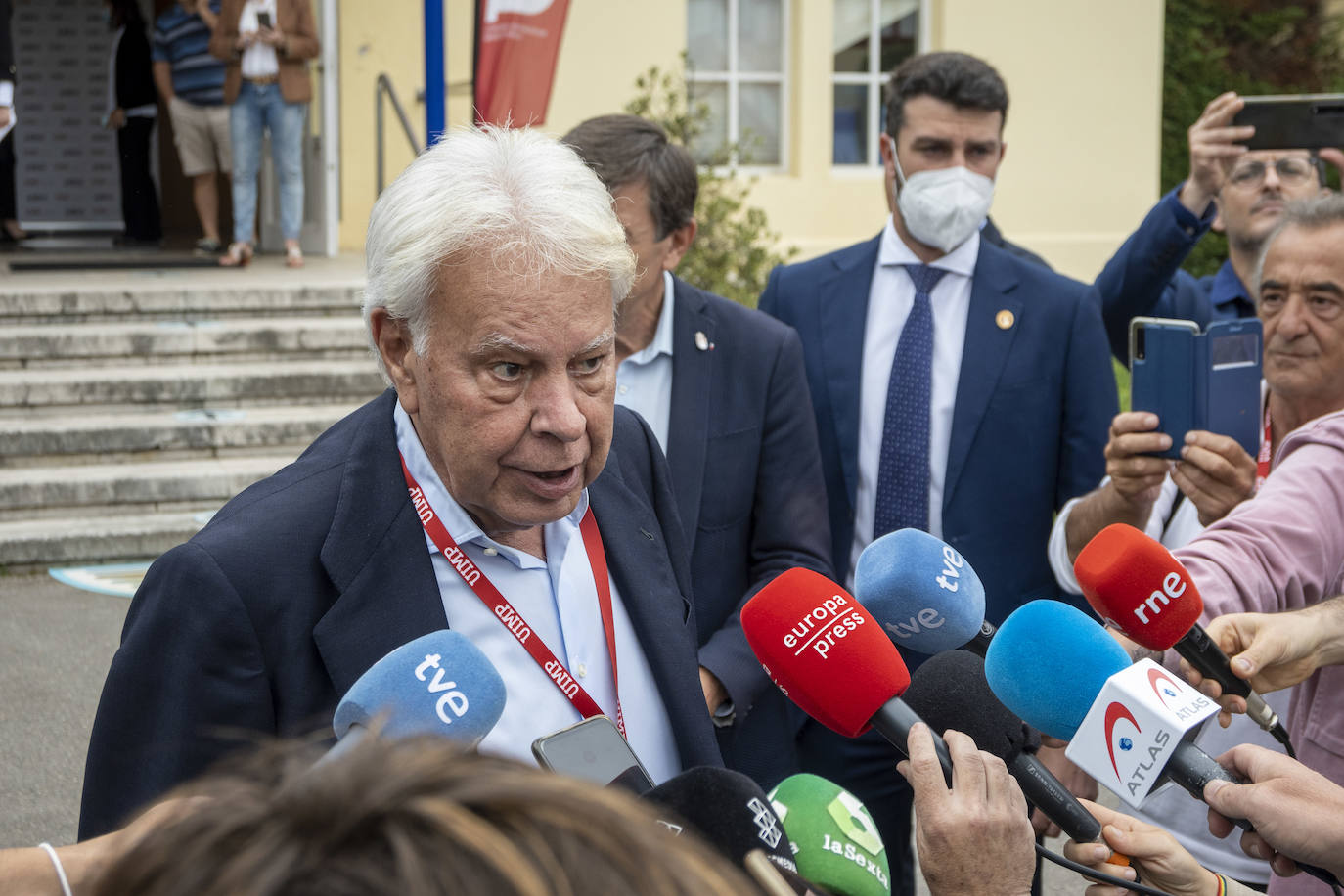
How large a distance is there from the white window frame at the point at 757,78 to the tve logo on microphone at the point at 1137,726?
10.9 m

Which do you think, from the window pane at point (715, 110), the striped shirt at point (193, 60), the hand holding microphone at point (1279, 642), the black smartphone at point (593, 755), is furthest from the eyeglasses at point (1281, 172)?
the window pane at point (715, 110)

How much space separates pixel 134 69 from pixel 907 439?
9.81 meters

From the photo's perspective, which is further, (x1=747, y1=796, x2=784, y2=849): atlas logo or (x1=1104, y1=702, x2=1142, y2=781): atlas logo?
(x1=1104, y1=702, x2=1142, y2=781): atlas logo

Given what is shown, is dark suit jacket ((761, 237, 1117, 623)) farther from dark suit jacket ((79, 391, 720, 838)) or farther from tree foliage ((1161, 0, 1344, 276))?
tree foliage ((1161, 0, 1344, 276))

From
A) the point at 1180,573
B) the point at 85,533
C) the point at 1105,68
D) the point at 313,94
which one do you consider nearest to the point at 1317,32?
the point at 1105,68

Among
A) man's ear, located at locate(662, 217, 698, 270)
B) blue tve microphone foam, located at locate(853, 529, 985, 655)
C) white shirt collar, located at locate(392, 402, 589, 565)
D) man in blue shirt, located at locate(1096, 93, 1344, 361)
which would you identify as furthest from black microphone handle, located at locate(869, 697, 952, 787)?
man in blue shirt, located at locate(1096, 93, 1344, 361)

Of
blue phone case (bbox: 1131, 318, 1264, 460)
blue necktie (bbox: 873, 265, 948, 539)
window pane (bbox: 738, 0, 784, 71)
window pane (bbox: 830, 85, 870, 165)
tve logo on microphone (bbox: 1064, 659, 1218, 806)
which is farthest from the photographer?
window pane (bbox: 830, 85, 870, 165)

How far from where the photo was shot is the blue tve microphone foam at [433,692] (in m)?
1.38

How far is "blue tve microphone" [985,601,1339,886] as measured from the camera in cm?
170

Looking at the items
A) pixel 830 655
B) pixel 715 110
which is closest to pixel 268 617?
pixel 830 655

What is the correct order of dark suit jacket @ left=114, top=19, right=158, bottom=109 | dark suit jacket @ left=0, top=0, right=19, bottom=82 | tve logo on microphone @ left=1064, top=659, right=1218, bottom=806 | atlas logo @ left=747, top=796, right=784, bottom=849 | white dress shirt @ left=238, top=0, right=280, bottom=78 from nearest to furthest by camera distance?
atlas logo @ left=747, top=796, right=784, bottom=849 < tve logo on microphone @ left=1064, top=659, right=1218, bottom=806 < dark suit jacket @ left=0, top=0, right=19, bottom=82 < white dress shirt @ left=238, top=0, right=280, bottom=78 < dark suit jacket @ left=114, top=19, right=158, bottom=109

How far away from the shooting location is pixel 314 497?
187 cm

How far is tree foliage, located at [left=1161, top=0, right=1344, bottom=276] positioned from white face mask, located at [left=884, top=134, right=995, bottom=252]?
14.1 m

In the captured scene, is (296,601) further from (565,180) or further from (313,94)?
(313,94)
